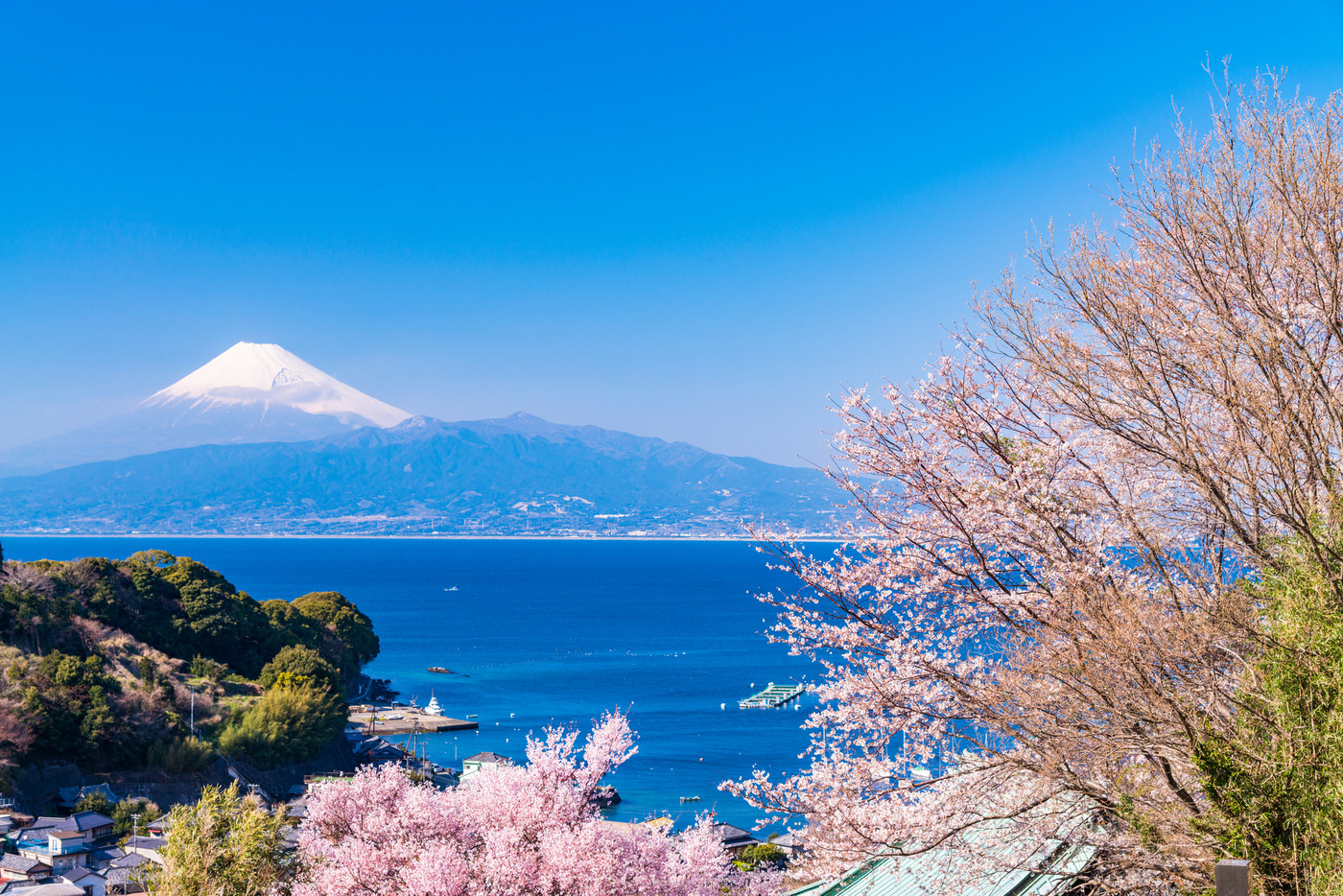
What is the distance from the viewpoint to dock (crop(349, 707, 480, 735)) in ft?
140

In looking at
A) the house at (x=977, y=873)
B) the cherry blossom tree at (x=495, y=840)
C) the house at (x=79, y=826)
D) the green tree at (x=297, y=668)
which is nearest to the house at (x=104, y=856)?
the house at (x=79, y=826)

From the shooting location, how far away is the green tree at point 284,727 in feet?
95.2

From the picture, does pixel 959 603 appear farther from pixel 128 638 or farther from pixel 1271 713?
pixel 128 638

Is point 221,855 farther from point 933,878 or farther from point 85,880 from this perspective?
point 85,880

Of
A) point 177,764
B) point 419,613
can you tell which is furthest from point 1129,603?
point 419,613

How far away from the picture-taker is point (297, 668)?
35.7m

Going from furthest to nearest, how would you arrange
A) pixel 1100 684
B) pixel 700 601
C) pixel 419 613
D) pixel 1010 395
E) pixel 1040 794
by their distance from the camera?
pixel 700 601
pixel 419 613
pixel 1010 395
pixel 1040 794
pixel 1100 684

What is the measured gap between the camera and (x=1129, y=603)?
4.63 metres

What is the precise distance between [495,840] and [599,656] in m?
59.2

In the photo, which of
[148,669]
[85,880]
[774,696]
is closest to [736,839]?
[85,880]

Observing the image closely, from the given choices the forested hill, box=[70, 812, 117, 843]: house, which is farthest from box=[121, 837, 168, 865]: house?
the forested hill

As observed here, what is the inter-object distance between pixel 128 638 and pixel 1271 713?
3612cm

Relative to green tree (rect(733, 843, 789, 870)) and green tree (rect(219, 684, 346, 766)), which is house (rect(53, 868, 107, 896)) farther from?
green tree (rect(733, 843, 789, 870))

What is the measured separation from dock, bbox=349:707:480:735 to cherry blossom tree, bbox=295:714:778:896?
35.3 meters
